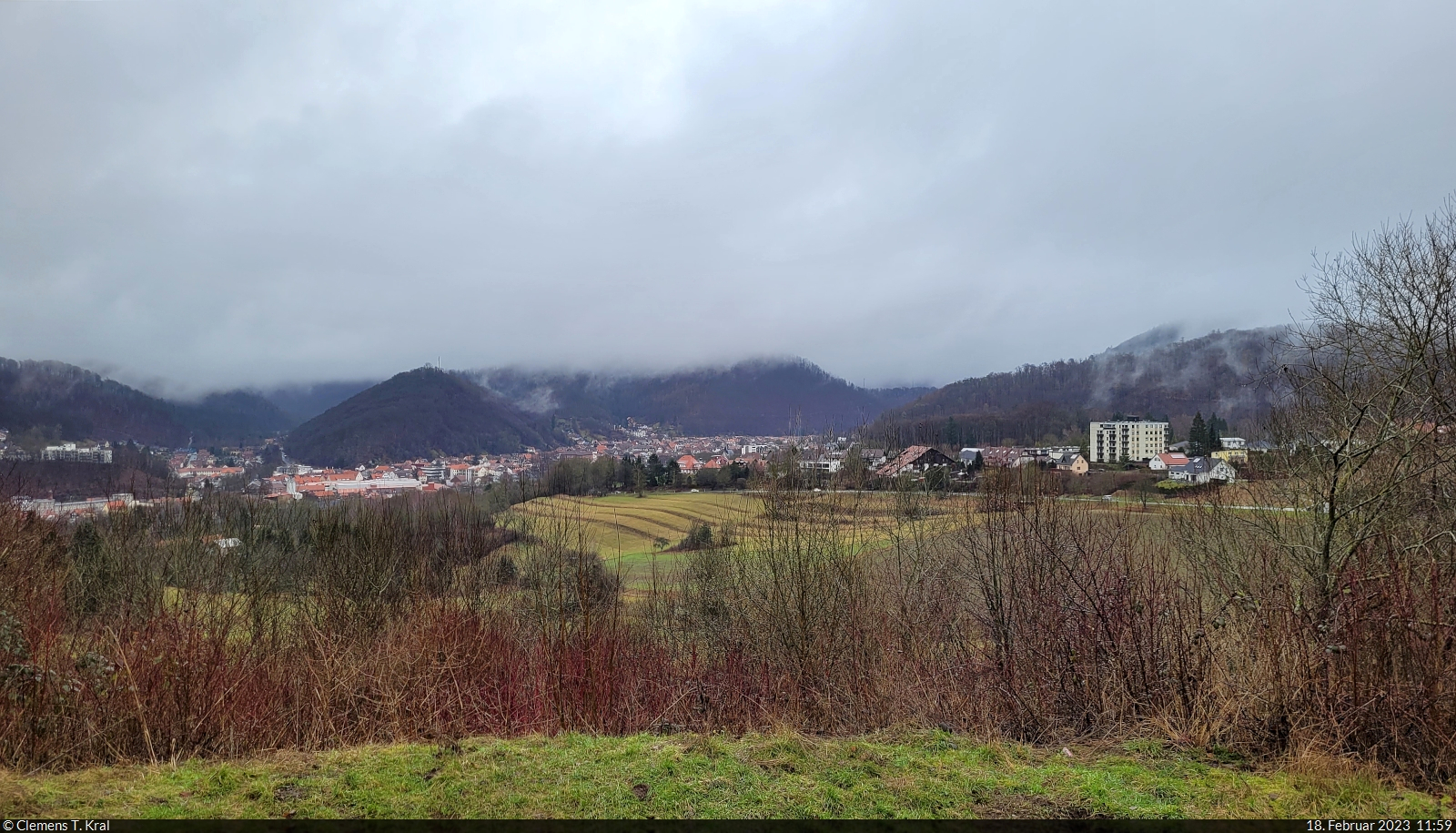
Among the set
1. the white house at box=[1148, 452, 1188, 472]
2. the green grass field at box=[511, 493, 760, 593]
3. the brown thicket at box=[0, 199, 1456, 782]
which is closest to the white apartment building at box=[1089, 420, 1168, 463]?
the white house at box=[1148, 452, 1188, 472]

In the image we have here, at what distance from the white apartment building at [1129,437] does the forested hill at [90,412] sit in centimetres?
8687

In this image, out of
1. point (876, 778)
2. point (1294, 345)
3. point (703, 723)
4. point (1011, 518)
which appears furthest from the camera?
point (1294, 345)

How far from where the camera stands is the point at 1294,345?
9.43 meters

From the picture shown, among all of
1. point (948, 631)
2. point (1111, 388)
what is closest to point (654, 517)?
point (948, 631)

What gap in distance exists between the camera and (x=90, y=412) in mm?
69812

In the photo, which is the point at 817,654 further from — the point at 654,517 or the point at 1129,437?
the point at 1129,437

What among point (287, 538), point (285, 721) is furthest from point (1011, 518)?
point (287, 538)

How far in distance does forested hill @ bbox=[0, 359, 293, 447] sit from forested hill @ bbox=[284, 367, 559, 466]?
1177cm

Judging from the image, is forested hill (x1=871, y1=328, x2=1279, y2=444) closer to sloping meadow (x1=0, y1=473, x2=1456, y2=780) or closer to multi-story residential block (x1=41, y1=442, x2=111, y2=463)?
sloping meadow (x1=0, y1=473, x2=1456, y2=780)

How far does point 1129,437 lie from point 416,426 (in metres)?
93.9

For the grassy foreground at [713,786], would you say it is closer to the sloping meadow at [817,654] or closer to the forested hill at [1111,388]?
the sloping meadow at [817,654]

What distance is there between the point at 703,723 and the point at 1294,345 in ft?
32.1

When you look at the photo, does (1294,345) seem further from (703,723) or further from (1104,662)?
(703,723)

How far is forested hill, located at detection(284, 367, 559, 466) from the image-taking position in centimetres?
8944
